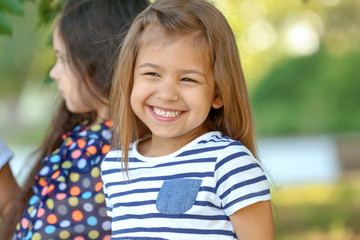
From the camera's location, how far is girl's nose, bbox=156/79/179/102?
6.06ft

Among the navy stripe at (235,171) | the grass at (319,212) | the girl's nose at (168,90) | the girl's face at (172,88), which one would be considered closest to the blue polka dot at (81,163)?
the girl's face at (172,88)

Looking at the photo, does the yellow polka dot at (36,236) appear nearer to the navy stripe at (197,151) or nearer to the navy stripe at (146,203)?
A: the navy stripe at (146,203)

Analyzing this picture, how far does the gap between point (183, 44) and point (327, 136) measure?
12119mm

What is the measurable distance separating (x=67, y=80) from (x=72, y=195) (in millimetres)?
484

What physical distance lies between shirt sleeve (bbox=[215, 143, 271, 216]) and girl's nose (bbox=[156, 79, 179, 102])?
233mm

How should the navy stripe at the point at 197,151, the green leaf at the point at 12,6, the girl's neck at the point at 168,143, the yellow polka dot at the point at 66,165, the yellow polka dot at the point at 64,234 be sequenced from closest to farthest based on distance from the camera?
the navy stripe at the point at 197,151 < the girl's neck at the point at 168,143 < the yellow polka dot at the point at 64,234 < the yellow polka dot at the point at 66,165 < the green leaf at the point at 12,6

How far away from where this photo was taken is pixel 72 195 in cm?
228

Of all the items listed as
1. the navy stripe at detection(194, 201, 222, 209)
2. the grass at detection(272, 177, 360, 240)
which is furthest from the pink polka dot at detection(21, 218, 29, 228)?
the grass at detection(272, 177, 360, 240)

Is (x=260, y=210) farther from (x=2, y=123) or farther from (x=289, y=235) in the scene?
(x=2, y=123)

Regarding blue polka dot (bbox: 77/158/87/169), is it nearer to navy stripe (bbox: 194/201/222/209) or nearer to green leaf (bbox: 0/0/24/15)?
navy stripe (bbox: 194/201/222/209)

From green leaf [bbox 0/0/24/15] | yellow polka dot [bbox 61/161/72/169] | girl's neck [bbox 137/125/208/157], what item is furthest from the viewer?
green leaf [bbox 0/0/24/15]

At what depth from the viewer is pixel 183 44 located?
1.85 metres

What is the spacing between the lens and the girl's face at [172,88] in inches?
72.6

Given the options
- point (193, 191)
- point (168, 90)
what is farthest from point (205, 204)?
point (168, 90)
